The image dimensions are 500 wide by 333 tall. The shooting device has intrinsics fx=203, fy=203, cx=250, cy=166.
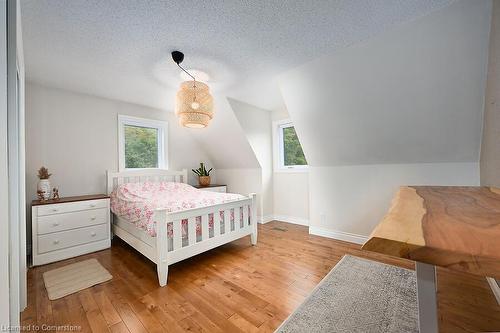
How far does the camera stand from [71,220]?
2.43 metres

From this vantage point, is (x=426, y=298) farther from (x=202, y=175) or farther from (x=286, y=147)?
(x=202, y=175)

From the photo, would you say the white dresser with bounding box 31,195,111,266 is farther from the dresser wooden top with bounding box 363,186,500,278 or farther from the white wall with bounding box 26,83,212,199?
the dresser wooden top with bounding box 363,186,500,278

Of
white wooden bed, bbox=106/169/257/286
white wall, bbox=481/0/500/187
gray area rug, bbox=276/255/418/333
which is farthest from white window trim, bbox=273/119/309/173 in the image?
white wall, bbox=481/0/500/187

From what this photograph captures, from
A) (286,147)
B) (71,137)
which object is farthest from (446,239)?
(71,137)

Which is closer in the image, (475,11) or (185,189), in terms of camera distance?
(475,11)

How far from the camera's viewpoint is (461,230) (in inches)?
20.7

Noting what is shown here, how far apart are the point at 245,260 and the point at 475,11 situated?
2.79m

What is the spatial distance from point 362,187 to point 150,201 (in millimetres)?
2707

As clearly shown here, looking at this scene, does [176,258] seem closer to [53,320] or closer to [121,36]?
[53,320]

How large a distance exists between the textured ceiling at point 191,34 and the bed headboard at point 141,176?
139 cm

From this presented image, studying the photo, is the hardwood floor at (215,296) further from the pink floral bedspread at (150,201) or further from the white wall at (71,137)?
the white wall at (71,137)

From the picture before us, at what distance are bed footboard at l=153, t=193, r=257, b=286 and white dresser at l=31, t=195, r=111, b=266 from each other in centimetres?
137

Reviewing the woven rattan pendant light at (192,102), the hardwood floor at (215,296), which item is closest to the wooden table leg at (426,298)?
the hardwood floor at (215,296)

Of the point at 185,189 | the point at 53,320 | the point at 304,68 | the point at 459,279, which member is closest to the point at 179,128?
the point at 185,189
